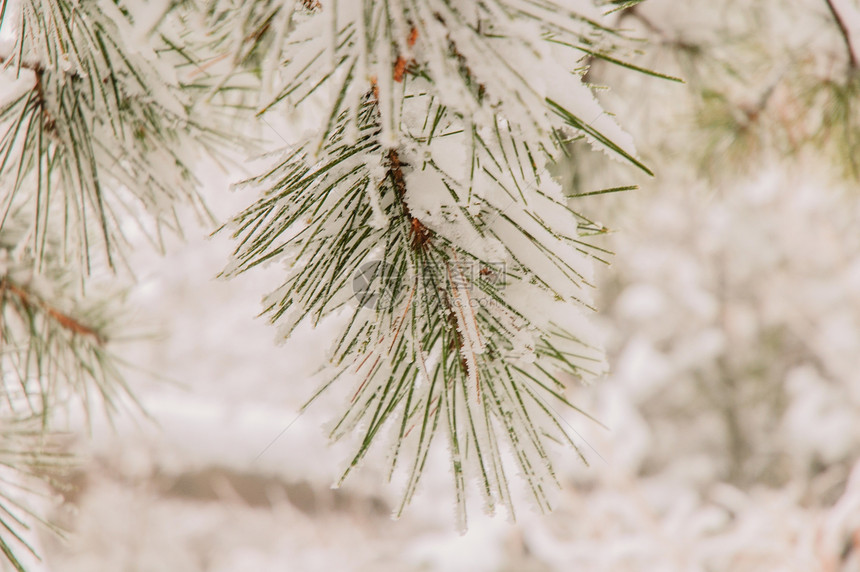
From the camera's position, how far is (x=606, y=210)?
1114 mm

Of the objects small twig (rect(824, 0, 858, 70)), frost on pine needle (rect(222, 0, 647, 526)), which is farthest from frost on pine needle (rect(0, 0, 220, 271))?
small twig (rect(824, 0, 858, 70))

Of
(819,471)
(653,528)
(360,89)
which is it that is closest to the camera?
(360,89)

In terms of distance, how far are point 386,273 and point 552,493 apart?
0.18 metres

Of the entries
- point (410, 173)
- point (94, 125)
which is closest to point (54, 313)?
point (94, 125)

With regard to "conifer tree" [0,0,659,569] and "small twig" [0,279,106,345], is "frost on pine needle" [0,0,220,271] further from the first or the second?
"small twig" [0,279,106,345]

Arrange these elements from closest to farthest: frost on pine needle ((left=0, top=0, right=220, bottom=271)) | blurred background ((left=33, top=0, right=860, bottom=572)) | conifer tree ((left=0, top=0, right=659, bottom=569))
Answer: conifer tree ((left=0, top=0, right=659, bottom=569)), frost on pine needle ((left=0, top=0, right=220, bottom=271)), blurred background ((left=33, top=0, right=860, bottom=572))

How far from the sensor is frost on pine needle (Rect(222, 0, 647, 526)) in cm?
25

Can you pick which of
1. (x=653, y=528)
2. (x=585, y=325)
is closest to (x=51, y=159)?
(x=585, y=325)

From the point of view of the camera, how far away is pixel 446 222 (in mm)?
315

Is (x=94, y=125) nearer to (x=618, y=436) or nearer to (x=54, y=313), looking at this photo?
(x=54, y=313)

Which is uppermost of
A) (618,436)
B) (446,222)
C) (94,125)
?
(94,125)

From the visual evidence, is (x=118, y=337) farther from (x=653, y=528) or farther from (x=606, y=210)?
(x=653, y=528)

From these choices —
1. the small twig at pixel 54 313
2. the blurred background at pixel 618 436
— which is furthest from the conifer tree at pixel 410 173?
the blurred background at pixel 618 436

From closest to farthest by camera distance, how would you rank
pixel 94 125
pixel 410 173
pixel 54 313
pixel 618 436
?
1. pixel 410 173
2. pixel 94 125
3. pixel 54 313
4. pixel 618 436
